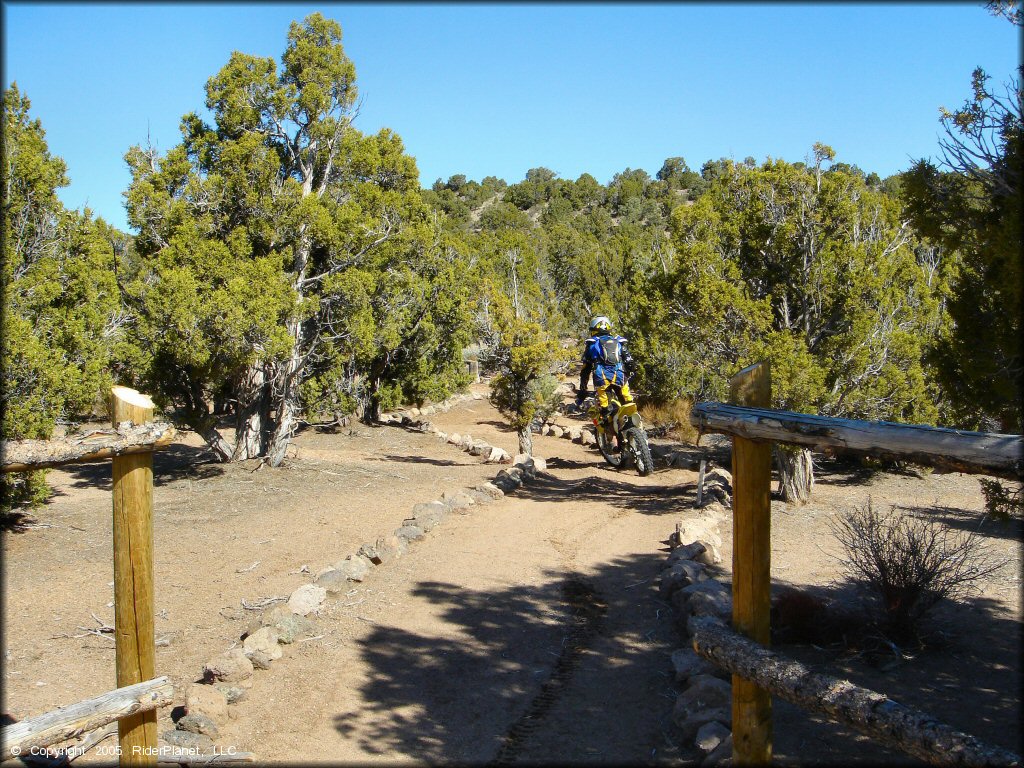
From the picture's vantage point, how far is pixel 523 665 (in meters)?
6.55

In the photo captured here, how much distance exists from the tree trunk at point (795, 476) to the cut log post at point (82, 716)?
8.56 metres

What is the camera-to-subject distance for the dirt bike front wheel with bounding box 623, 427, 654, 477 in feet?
37.7

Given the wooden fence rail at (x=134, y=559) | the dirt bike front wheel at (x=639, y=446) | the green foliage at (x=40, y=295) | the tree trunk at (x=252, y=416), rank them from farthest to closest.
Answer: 1. the tree trunk at (x=252, y=416)
2. the dirt bike front wheel at (x=639, y=446)
3. the green foliage at (x=40, y=295)
4. the wooden fence rail at (x=134, y=559)

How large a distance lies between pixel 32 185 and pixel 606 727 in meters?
9.66

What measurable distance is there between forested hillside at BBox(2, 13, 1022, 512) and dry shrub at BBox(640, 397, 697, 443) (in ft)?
14.9

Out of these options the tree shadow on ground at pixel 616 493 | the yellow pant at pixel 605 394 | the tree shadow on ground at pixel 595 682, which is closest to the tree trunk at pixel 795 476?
the tree shadow on ground at pixel 616 493

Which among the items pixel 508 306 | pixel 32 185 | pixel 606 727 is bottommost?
pixel 606 727

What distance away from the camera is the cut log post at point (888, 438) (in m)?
3.24

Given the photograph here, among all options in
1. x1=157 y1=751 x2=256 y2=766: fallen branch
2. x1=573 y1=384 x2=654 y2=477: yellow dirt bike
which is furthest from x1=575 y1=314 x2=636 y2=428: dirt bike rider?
x1=157 y1=751 x2=256 y2=766: fallen branch

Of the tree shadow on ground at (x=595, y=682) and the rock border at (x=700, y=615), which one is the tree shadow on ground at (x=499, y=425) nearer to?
the rock border at (x=700, y=615)

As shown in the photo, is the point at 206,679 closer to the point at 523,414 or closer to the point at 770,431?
the point at 770,431

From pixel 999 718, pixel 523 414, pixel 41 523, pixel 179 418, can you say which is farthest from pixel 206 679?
pixel 523 414

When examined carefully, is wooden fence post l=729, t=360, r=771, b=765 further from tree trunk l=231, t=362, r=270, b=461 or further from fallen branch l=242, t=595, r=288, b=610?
tree trunk l=231, t=362, r=270, b=461

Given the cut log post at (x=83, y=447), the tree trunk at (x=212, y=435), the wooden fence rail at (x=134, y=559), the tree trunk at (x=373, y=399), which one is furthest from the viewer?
the tree trunk at (x=373, y=399)
